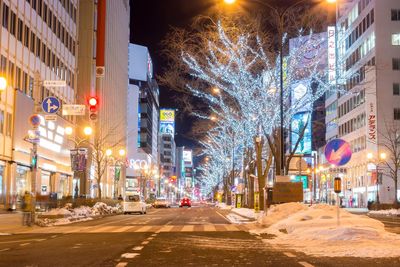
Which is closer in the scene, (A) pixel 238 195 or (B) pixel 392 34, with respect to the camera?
(A) pixel 238 195

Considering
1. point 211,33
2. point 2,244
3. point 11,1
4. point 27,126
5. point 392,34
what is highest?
point 392,34

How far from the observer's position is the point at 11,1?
45.0 metres

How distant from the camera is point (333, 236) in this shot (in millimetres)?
16875

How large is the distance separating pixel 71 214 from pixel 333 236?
80.9ft

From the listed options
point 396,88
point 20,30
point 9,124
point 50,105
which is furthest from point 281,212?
point 396,88

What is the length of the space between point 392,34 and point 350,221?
219ft

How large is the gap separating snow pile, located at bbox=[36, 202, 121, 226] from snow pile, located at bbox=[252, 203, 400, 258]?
14.1m

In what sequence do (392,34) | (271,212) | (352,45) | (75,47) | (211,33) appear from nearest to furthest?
(271,212) < (211,33) < (75,47) < (392,34) < (352,45)

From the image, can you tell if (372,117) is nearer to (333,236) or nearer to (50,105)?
(50,105)

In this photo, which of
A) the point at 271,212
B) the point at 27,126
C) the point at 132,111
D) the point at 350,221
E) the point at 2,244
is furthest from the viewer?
the point at 132,111

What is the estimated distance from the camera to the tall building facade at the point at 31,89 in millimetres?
44625

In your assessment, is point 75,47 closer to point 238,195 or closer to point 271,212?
point 238,195

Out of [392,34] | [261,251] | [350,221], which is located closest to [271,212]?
[350,221]

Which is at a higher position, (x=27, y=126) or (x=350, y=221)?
(x=27, y=126)
